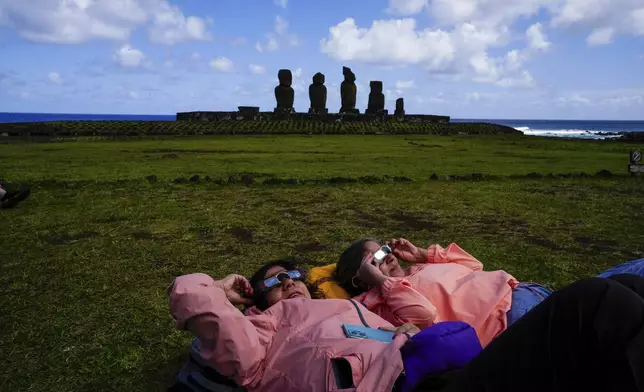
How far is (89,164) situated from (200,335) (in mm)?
16810

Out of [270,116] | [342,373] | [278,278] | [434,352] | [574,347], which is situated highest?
[270,116]

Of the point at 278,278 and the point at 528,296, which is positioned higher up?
the point at 278,278

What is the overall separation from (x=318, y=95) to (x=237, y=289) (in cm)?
4903

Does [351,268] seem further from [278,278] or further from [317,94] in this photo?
[317,94]

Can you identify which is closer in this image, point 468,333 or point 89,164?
point 468,333

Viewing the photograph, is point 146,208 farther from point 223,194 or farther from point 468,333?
point 468,333

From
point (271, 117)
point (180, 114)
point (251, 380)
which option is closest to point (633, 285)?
point (251, 380)

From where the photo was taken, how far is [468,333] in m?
2.39

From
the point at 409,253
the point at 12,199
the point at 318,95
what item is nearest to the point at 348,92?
the point at 318,95

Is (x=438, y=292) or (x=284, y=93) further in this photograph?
(x=284, y=93)

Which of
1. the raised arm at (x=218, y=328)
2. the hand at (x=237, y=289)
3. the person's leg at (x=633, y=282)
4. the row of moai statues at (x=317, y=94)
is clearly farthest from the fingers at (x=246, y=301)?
the row of moai statues at (x=317, y=94)

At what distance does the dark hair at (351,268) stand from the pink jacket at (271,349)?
89 cm

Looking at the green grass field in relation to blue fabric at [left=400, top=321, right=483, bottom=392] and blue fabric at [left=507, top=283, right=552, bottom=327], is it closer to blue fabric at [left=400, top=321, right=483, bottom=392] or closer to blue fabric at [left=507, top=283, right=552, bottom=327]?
blue fabric at [left=400, top=321, right=483, bottom=392]

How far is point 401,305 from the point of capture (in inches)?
113
